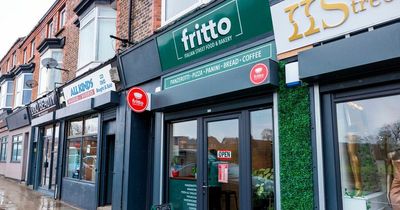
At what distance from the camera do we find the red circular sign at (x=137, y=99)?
6.80 m

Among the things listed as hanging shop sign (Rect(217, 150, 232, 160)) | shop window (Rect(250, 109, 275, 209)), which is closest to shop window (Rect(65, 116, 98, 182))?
hanging shop sign (Rect(217, 150, 232, 160))

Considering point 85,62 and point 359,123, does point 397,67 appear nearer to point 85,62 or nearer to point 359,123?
point 359,123

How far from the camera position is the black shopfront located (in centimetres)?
376

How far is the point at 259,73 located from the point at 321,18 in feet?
3.68

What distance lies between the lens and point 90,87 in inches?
384

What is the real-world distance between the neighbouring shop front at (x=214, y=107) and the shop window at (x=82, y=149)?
302 cm

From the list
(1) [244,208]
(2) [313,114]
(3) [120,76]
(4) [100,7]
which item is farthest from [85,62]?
(2) [313,114]

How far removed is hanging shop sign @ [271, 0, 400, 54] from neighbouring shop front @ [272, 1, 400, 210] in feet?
0.04

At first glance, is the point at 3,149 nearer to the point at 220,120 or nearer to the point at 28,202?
the point at 28,202

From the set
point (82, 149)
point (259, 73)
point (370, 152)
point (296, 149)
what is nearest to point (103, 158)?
point (82, 149)

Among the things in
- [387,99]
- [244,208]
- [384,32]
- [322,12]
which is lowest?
[244,208]

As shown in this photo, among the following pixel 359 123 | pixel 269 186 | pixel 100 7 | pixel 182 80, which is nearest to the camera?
pixel 359 123

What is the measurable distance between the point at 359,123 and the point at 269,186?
1.64m

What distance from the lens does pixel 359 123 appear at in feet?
13.5
